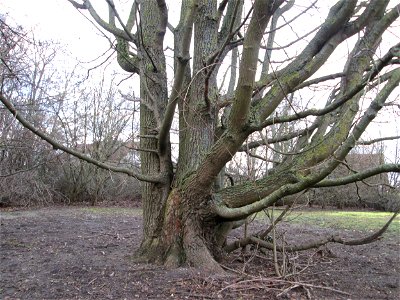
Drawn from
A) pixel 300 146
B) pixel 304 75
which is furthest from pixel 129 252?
pixel 304 75

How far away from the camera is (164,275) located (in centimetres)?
382

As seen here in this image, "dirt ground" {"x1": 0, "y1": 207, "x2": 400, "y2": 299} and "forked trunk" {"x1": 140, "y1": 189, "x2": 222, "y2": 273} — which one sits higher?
"forked trunk" {"x1": 140, "y1": 189, "x2": 222, "y2": 273}

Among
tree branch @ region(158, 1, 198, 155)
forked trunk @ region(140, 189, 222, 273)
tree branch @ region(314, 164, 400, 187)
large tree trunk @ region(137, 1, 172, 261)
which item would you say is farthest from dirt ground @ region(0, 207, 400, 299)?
tree branch @ region(158, 1, 198, 155)

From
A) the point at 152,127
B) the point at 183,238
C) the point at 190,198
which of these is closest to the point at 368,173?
the point at 190,198

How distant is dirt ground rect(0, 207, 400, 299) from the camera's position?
11.3 ft

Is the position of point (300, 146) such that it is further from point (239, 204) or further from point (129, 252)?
point (129, 252)

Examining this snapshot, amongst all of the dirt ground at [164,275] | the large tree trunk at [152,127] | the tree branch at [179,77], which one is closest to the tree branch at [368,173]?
the dirt ground at [164,275]

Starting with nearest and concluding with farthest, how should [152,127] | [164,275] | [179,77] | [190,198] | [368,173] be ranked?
1. [368,173]
2. [179,77]
3. [164,275]
4. [190,198]
5. [152,127]

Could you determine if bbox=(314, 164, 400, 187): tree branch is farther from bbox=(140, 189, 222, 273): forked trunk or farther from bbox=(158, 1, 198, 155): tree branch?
bbox=(158, 1, 198, 155): tree branch

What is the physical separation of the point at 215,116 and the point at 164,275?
2019 mm

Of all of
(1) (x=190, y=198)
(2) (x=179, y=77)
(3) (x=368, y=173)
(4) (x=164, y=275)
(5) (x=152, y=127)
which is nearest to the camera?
(3) (x=368, y=173)

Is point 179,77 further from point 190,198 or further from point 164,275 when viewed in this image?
point 164,275

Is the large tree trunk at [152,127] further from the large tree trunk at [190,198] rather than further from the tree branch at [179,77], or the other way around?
the tree branch at [179,77]

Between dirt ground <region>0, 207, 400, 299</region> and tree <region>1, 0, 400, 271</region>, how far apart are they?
433 millimetres
